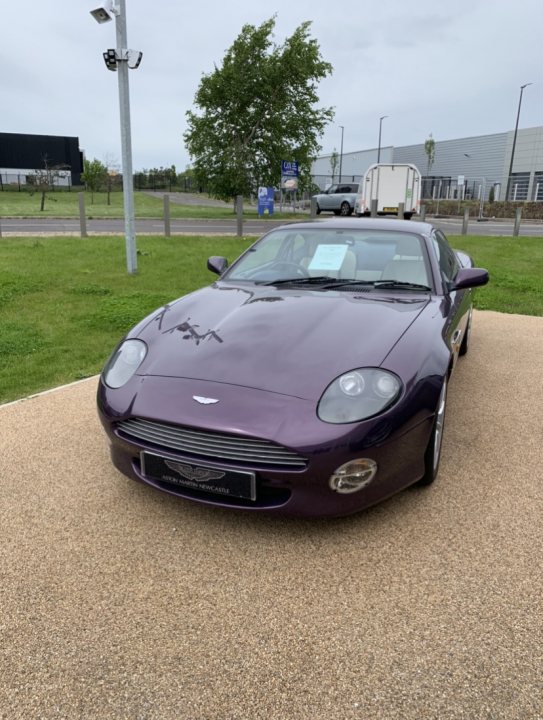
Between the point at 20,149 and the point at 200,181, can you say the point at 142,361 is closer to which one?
the point at 200,181

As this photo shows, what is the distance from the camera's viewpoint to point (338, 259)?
3.82 m

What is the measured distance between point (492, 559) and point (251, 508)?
40.4 inches

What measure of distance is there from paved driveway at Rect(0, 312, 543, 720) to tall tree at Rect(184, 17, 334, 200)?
25.9 metres

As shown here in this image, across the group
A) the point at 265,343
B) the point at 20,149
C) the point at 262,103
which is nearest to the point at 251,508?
the point at 265,343

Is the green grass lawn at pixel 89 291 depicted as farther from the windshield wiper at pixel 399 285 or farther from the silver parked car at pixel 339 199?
the silver parked car at pixel 339 199

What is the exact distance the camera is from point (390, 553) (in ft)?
7.93

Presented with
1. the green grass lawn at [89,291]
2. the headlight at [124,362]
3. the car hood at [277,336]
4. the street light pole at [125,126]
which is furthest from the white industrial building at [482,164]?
the headlight at [124,362]

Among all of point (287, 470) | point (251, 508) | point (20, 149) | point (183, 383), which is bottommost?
point (251, 508)

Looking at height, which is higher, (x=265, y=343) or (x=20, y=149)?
(x=20, y=149)

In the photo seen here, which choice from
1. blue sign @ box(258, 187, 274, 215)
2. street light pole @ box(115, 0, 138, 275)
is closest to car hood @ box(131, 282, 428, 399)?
street light pole @ box(115, 0, 138, 275)

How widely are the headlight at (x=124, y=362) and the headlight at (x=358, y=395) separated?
987mm

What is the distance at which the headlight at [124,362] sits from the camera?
2.78 metres

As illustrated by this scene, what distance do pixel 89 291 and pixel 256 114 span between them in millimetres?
21759

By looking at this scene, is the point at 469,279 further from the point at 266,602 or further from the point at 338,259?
the point at 266,602
